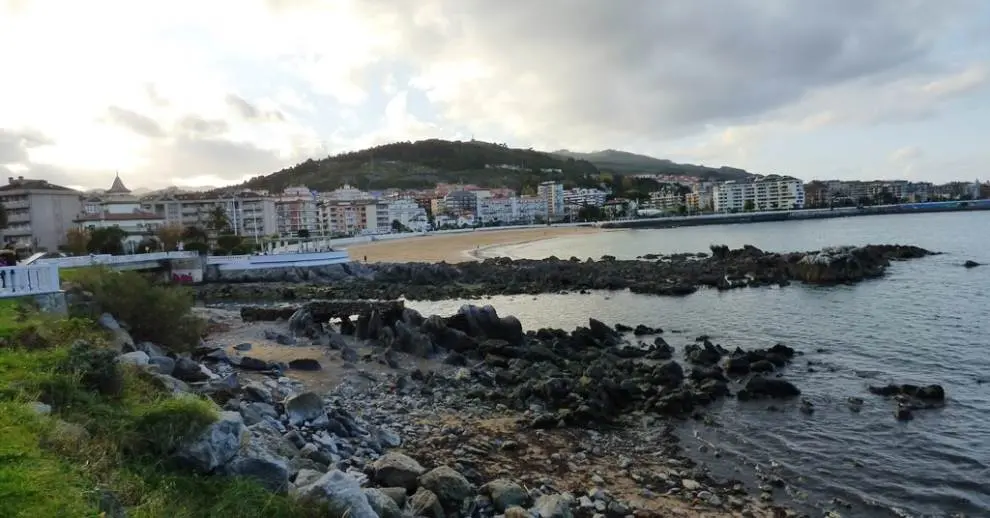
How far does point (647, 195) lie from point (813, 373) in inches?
7104

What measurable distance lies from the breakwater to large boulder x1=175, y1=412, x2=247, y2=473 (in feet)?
437

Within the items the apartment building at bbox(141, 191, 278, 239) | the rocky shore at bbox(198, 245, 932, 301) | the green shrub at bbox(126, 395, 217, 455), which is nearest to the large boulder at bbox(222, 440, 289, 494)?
the green shrub at bbox(126, 395, 217, 455)

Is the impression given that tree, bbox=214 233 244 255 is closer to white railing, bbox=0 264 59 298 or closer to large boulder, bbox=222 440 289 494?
white railing, bbox=0 264 59 298

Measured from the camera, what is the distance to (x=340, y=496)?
21.1 ft

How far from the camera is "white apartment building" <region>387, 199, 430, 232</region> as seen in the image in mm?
140625

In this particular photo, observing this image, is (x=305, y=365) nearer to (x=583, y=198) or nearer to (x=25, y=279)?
(x=25, y=279)

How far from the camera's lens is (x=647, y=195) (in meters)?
194

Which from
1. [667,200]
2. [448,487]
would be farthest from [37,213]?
[667,200]

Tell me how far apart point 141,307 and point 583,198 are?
168320 mm

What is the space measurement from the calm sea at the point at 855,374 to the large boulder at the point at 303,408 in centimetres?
752

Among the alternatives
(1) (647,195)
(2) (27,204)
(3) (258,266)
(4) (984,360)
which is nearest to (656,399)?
(4) (984,360)

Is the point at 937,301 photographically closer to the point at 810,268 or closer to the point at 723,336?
the point at 810,268

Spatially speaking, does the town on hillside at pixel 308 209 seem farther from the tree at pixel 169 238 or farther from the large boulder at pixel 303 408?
the large boulder at pixel 303 408

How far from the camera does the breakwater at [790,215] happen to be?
457 ft
